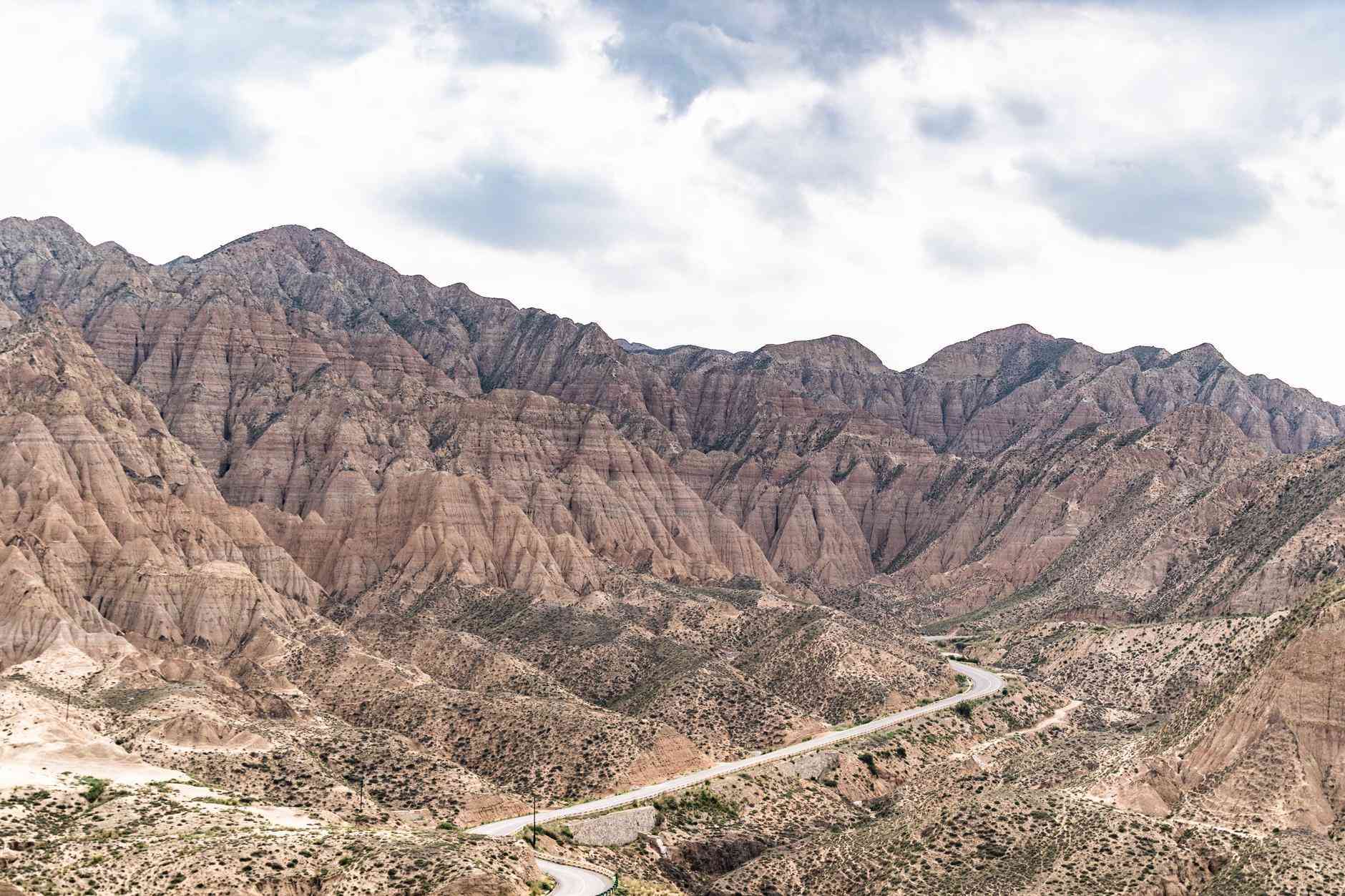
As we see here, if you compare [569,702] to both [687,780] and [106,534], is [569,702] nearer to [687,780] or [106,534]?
[687,780]

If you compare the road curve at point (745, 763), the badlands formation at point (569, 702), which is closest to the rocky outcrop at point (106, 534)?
the badlands formation at point (569, 702)

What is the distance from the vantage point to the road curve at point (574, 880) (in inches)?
2662

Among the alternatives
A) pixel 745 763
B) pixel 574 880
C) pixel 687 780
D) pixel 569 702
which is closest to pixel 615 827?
pixel 687 780

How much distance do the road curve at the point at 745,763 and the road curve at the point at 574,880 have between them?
0.70 m

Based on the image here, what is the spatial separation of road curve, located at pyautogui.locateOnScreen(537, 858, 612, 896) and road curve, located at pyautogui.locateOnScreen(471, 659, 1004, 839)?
2.29 ft

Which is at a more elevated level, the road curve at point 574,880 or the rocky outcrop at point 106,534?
the rocky outcrop at point 106,534

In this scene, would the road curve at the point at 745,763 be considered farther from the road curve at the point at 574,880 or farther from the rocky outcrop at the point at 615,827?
the rocky outcrop at the point at 615,827

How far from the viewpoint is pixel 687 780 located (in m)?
106

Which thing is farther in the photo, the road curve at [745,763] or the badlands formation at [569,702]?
the road curve at [745,763]

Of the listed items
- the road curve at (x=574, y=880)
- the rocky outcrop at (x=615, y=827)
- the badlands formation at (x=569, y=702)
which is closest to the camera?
the road curve at (x=574, y=880)

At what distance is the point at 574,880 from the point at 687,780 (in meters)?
35.9

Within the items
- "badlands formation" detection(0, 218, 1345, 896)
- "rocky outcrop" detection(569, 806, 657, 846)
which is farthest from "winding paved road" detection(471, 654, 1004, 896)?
"rocky outcrop" detection(569, 806, 657, 846)

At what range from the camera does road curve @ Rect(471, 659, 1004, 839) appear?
92688mm

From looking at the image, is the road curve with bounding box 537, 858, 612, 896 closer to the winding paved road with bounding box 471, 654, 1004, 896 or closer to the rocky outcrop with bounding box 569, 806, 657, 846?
the winding paved road with bounding box 471, 654, 1004, 896
